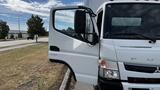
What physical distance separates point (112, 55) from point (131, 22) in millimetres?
984

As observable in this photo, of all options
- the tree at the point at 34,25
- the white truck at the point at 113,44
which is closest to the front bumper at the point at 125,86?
the white truck at the point at 113,44

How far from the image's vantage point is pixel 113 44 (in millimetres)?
6301

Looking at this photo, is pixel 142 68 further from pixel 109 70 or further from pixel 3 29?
pixel 3 29

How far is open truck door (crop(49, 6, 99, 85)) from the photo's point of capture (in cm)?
695

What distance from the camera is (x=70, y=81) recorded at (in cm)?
1181

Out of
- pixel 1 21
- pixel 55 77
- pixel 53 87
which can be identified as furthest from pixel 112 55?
pixel 1 21

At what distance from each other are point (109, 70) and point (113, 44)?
47 cm

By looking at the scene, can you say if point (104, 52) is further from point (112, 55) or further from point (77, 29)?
point (77, 29)

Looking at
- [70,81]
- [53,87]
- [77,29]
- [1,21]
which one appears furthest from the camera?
[1,21]

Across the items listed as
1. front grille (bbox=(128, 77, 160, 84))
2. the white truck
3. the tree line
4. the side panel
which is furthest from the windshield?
the tree line

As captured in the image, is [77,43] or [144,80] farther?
[77,43]

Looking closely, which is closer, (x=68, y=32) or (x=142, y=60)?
(x=142, y=60)

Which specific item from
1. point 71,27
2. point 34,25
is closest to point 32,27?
point 34,25

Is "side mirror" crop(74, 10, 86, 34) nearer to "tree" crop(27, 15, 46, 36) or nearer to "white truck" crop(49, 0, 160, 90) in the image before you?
"white truck" crop(49, 0, 160, 90)
